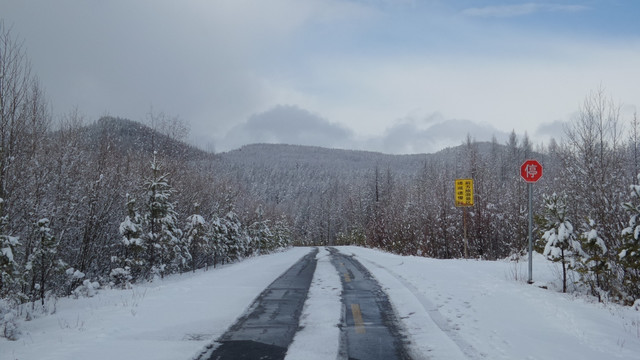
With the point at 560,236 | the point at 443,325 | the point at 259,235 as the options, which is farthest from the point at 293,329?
the point at 259,235

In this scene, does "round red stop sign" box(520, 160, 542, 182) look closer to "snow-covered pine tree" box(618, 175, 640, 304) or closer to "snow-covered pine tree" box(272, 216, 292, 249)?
"snow-covered pine tree" box(618, 175, 640, 304)

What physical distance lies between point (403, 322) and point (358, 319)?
0.81 m

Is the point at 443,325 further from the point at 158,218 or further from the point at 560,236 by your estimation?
the point at 158,218

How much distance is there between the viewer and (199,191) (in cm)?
3111

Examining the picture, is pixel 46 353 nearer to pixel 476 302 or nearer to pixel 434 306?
pixel 434 306

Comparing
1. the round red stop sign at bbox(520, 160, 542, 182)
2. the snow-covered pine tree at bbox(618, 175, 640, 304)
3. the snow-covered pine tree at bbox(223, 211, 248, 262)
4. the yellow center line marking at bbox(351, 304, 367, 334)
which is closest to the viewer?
the yellow center line marking at bbox(351, 304, 367, 334)

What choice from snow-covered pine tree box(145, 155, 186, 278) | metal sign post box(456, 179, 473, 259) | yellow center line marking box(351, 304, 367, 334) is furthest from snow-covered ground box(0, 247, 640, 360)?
metal sign post box(456, 179, 473, 259)

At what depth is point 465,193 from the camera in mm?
23953

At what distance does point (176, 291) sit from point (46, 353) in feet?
17.7

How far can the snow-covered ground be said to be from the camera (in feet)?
17.9

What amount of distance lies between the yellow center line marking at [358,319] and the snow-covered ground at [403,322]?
32cm

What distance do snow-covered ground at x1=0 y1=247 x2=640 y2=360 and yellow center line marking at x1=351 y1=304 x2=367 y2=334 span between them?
1.06 feet

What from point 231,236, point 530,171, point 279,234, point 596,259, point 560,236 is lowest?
point 279,234

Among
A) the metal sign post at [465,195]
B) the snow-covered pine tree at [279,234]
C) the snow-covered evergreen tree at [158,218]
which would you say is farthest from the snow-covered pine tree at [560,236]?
the snow-covered pine tree at [279,234]
